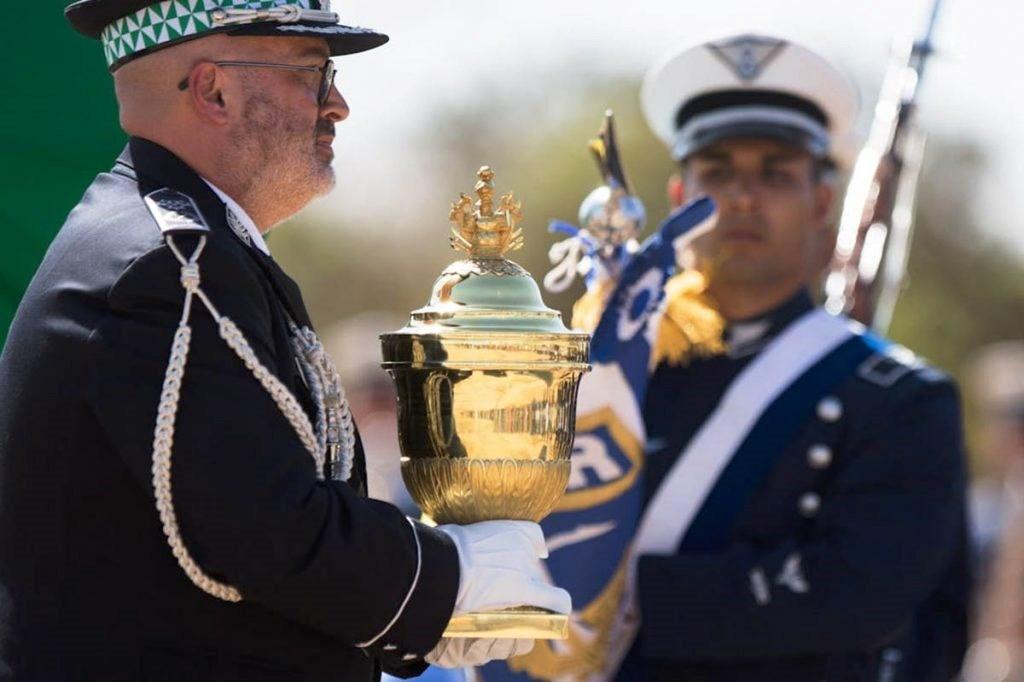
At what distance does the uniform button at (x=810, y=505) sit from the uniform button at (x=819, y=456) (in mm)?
77

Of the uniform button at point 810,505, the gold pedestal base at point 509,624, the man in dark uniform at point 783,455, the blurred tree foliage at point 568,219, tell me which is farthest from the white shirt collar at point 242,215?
the blurred tree foliage at point 568,219

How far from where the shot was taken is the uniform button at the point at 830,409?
5.50 metres

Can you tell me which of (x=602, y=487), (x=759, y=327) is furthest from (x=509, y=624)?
(x=759, y=327)

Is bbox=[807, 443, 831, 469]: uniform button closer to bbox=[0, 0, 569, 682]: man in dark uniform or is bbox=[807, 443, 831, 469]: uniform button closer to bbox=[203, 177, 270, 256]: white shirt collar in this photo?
bbox=[0, 0, 569, 682]: man in dark uniform

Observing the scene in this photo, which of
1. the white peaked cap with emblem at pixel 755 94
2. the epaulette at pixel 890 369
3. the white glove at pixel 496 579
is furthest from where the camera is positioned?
the white peaked cap with emblem at pixel 755 94

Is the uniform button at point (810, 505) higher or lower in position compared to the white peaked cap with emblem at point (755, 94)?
lower

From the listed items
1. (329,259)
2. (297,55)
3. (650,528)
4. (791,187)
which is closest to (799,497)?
(650,528)

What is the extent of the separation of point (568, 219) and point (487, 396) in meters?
18.9

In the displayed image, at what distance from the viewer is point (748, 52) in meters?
6.05

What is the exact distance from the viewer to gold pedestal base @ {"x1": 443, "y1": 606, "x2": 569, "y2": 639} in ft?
11.9

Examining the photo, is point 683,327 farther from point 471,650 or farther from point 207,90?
point 207,90

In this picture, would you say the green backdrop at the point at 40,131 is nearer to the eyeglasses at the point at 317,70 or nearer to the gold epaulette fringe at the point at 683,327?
the eyeglasses at the point at 317,70

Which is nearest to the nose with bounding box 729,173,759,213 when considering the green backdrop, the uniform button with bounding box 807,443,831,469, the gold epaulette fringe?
the gold epaulette fringe

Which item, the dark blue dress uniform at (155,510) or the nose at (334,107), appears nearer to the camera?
the dark blue dress uniform at (155,510)
